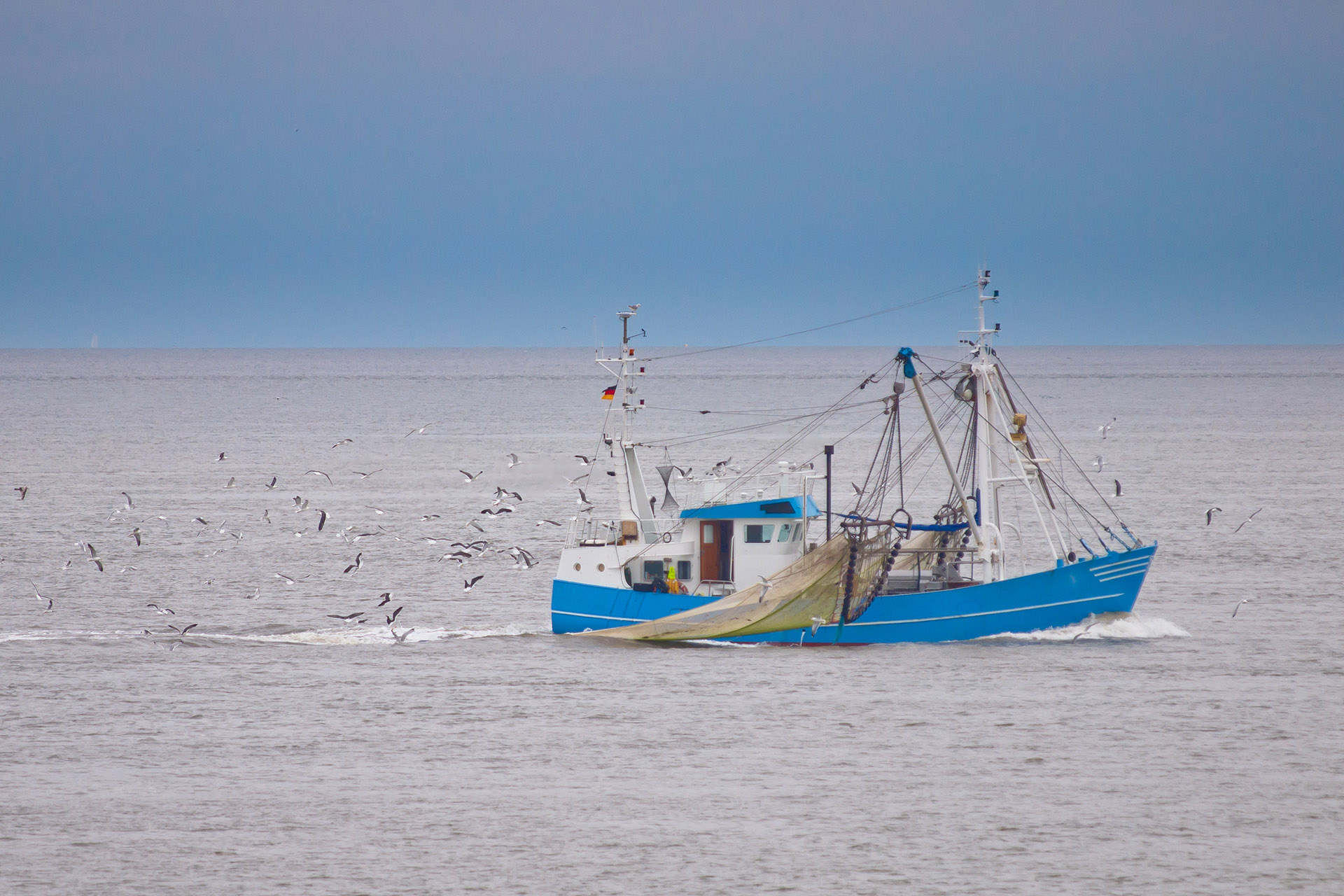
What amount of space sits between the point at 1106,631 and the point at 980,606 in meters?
3.77

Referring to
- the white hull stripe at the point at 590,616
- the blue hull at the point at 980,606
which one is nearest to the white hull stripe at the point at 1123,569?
the blue hull at the point at 980,606

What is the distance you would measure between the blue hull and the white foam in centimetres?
17

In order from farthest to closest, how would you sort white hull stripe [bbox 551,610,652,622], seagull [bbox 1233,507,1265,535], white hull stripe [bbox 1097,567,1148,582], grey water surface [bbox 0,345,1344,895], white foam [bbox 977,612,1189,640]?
seagull [bbox 1233,507,1265,535]
white hull stripe [bbox 551,610,652,622]
white foam [bbox 977,612,1189,640]
white hull stripe [bbox 1097,567,1148,582]
grey water surface [bbox 0,345,1344,895]

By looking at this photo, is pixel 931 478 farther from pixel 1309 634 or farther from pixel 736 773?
pixel 736 773

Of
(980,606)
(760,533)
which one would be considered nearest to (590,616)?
(760,533)

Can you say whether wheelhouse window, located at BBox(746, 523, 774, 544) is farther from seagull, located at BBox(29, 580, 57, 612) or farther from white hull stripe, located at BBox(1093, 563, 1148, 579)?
seagull, located at BBox(29, 580, 57, 612)

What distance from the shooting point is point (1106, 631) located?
1454 inches

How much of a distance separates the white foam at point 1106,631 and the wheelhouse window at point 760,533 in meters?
5.53

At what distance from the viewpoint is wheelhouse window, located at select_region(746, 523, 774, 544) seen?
36.2 m

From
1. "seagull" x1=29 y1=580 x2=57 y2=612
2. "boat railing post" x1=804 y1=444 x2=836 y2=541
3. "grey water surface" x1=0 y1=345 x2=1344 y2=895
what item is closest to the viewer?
"grey water surface" x1=0 y1=345 x2=1344 y2=895

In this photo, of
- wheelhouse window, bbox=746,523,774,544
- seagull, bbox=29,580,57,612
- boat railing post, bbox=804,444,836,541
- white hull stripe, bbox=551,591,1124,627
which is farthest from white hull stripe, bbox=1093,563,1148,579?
seagull, bbox=29,580,57,612

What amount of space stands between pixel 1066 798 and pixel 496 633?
17.1 meters

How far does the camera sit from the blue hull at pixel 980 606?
3544 cm

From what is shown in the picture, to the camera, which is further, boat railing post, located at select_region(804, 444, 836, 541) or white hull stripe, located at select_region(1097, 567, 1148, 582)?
white hull stripe, located at select_region(1097, 567, 1148, 582)
